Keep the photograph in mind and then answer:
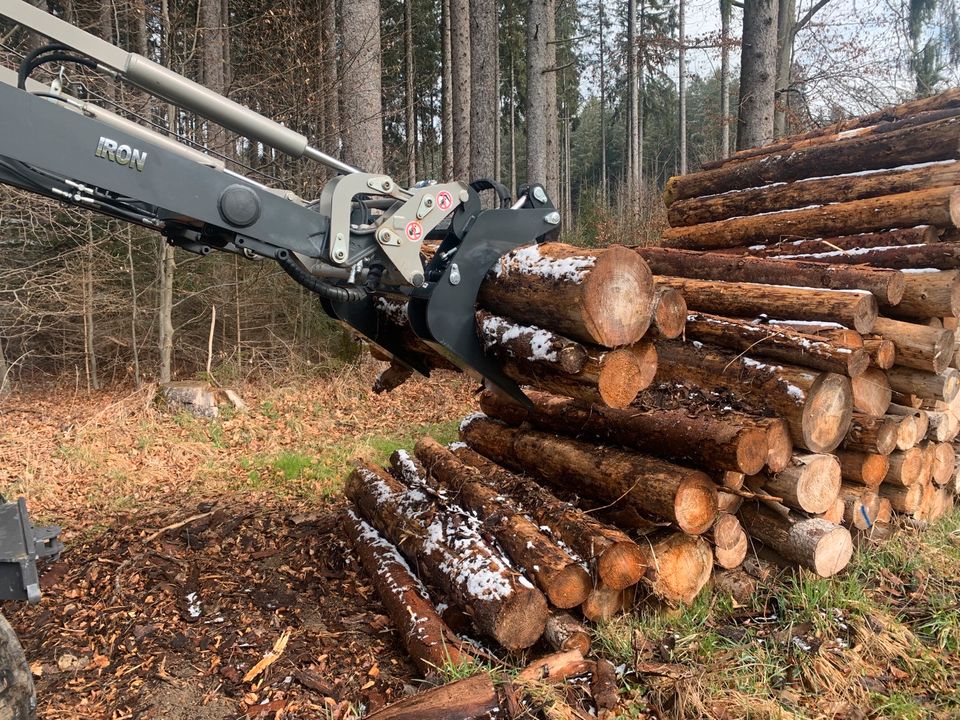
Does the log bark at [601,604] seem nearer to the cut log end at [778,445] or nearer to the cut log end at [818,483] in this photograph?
the cut log end at [778,445]

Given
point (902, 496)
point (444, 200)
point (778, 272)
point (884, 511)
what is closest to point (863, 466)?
point (884, 511)

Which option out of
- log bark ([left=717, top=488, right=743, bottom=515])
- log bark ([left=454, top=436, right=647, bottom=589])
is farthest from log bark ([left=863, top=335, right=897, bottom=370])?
log bark ([left=454, top=436, right=647, bottom=589])

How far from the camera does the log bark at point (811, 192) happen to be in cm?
536

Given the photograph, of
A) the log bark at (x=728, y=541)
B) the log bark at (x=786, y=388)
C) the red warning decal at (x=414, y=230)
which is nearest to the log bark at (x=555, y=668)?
the log bark at (x=728, y=541)

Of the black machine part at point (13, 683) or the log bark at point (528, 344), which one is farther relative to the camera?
the log bark at point (528, 344)

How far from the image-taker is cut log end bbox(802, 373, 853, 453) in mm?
3564

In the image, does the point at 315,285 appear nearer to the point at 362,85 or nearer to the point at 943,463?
the point at 943,463

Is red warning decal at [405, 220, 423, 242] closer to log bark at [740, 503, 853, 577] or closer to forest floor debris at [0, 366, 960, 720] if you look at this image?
forest floor debris at [0, 366, 960, 720]

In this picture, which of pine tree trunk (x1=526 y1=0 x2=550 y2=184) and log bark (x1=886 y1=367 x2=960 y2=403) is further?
pine tree trunk (x1=526 y1=0 x2=550 y2=184)

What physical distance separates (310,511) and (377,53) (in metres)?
7.10

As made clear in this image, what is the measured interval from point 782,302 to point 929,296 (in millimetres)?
1084

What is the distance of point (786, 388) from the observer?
11.8ft

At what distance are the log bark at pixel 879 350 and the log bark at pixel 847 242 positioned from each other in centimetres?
140

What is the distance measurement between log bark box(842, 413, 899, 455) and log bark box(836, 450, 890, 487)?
51 millimetres
